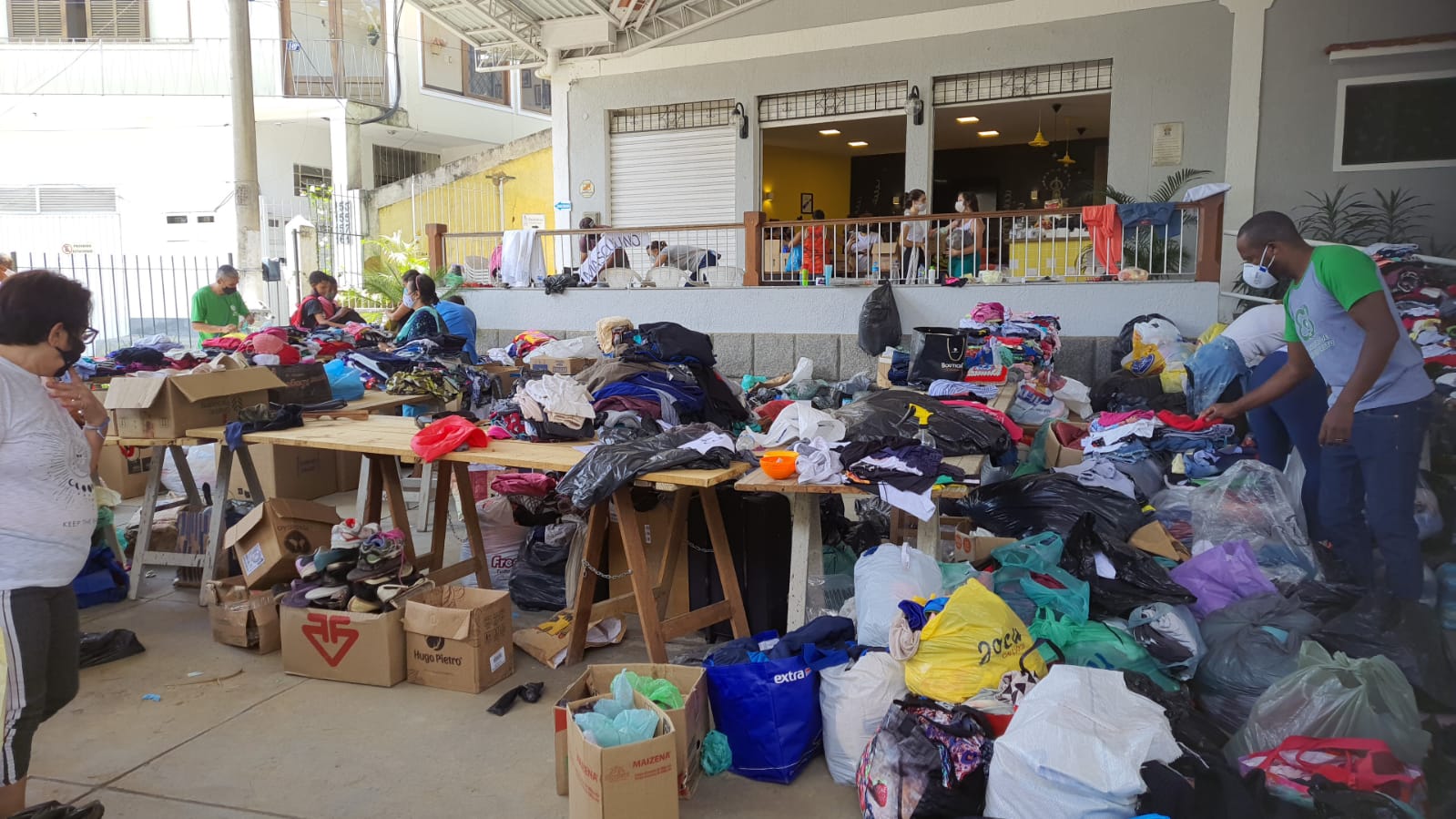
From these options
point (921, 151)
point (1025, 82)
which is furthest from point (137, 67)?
point (1025, 82)

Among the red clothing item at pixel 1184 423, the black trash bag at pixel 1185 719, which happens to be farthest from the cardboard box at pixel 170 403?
the red clothing item at pixel 1184 423

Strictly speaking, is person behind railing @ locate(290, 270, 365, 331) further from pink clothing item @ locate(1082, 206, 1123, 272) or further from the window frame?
the window frame

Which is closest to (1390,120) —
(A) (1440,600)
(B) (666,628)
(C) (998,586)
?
(A) (1440,600)

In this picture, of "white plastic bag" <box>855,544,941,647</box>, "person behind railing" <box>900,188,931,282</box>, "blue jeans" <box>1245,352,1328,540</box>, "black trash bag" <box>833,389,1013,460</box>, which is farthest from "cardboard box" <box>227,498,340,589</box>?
"person behind railing" <box>900,188,931,282</box>

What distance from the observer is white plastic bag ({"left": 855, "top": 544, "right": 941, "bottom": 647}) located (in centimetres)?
347

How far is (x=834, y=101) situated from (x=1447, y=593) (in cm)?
1114

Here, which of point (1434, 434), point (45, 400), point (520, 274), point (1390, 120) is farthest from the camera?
point (520, 274)

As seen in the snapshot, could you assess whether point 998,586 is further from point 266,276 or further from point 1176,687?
point 266,276

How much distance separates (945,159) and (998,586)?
17.7m

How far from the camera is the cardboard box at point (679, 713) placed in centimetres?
308

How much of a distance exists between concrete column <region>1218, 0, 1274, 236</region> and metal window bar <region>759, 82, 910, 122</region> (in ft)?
12.9

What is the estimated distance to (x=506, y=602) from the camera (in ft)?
13.7

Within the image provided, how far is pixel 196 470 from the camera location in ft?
28.6

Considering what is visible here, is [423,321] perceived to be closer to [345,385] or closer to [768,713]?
[345,385]
